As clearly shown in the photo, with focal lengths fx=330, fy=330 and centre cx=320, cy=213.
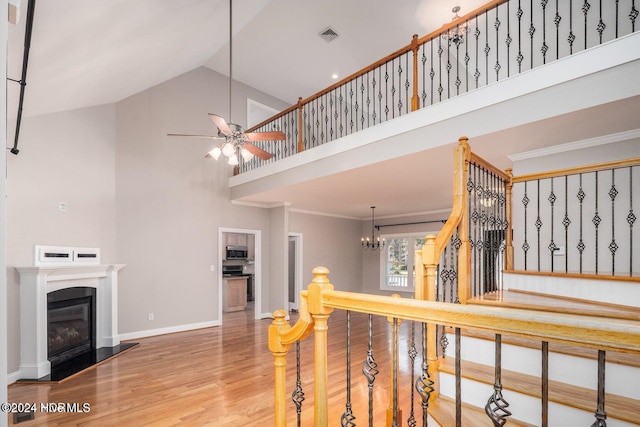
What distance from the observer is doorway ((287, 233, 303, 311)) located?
872cm

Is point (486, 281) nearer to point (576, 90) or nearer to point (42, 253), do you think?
point (576, 90)

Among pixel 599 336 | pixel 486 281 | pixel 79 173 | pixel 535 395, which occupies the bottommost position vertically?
pixel 535 395

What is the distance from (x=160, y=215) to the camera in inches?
246

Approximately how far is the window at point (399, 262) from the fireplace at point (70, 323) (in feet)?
24.3

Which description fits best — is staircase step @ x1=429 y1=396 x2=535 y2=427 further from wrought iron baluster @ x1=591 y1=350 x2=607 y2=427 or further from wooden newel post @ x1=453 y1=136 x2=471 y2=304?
wrought iron baluster @ x1=591 y1=350 x2=607 y2=427

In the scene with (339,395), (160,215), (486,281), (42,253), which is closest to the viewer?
(486,281)

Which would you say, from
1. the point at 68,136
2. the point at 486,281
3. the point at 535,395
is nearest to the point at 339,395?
the point at 486,281

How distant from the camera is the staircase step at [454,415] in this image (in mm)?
1930

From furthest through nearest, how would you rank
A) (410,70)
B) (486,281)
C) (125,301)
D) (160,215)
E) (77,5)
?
(410,70)
(160,215)
(125,301)
(486,281)
(77,5)

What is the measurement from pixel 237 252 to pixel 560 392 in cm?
861

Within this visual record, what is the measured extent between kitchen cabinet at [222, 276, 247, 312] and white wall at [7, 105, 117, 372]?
3501mm

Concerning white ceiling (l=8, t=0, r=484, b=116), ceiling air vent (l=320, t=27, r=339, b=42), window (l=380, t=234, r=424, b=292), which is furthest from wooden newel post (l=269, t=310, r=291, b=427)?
window (l=380, t=234, r=424, b=292)

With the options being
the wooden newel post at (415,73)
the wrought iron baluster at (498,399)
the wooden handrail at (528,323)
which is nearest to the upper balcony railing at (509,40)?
the wooden newel post at (415,73)

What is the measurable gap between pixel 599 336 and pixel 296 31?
21.1ft
